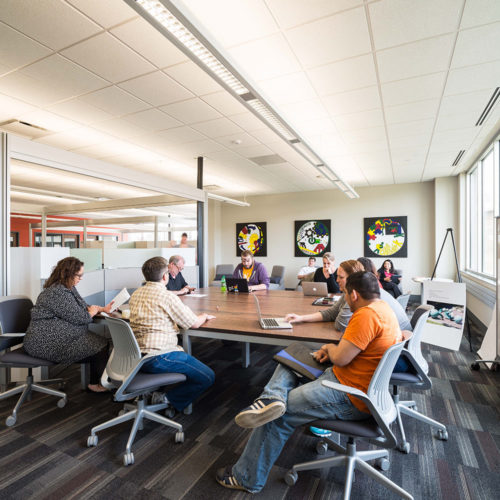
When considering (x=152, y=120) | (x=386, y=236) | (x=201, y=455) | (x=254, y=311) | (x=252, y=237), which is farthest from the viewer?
(x=252, y=237)

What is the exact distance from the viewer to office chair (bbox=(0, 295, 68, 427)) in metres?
2.35

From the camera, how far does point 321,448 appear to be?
1938mm

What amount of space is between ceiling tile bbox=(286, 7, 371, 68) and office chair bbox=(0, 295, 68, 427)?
317 cm

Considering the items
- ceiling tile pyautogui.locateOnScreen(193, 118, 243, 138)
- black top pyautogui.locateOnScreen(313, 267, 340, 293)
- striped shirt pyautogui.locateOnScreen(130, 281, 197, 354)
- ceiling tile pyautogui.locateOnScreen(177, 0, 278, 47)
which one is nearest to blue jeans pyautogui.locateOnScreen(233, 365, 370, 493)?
striped shirt pyautogui.locateOnScreen(130, 281, 197, 354)

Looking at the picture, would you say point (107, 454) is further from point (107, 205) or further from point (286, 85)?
point (107, 205)

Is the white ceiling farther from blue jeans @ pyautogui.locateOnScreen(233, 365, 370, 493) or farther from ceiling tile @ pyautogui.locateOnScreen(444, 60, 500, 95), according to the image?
blue jeans @ pyautogui.locateOnScreen(233, 365, 370, 493)

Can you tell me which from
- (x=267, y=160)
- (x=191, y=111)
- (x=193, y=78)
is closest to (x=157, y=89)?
(x=193, y=78)

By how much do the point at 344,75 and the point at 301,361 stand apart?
2.60 m

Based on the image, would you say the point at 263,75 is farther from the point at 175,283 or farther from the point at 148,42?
the point at 175,283

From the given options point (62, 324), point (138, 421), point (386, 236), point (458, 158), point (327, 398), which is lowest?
point (138, 421)

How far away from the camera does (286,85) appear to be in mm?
3068

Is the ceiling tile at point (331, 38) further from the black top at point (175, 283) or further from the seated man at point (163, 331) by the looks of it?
the black top at point (175, 283)

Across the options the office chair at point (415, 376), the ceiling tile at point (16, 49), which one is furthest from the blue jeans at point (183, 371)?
the ceiling tile at point (16, 49)

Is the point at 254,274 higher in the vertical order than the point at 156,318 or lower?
higher
